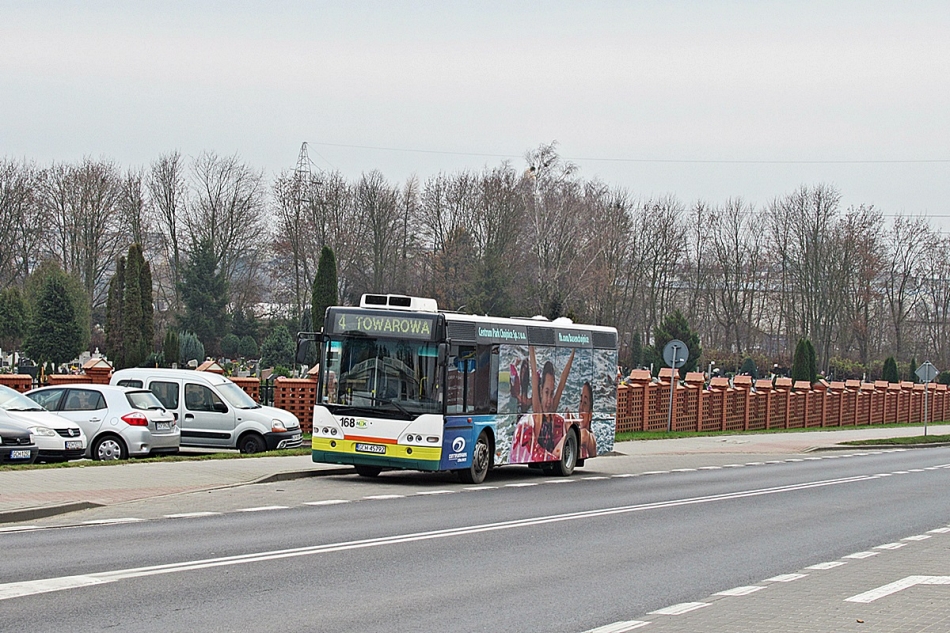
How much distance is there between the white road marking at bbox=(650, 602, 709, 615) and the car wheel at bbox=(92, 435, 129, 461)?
14.1 m

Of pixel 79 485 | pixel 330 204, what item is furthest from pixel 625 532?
pixel 330 204

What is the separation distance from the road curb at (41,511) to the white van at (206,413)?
9.66 m

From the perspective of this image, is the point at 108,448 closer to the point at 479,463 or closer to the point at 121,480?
the point at 121,480

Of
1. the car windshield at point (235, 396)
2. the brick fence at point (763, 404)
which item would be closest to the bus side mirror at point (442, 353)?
the car windshield at point (235, 396)

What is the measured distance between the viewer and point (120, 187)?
7069 centimetres

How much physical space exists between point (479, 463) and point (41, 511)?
26.7 feet

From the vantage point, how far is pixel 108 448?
68.5 ft

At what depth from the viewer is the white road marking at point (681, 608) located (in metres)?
8.81

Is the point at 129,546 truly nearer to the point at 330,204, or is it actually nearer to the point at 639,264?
the point at 330,204

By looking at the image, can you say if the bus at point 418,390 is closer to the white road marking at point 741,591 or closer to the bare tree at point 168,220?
the white road marking at point 741,591

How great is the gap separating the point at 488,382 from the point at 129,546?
934cm

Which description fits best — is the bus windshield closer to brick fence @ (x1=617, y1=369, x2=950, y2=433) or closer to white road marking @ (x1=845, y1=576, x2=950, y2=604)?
white road marking @ (x1=845, y1=576, x2=950, y2=604)

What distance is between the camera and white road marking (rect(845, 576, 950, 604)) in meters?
9.53

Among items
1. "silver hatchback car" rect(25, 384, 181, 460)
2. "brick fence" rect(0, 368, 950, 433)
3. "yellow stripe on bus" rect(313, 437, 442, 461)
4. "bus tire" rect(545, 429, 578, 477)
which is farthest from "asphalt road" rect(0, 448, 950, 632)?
"brick fence" rect(0, 368, 950, 433)
